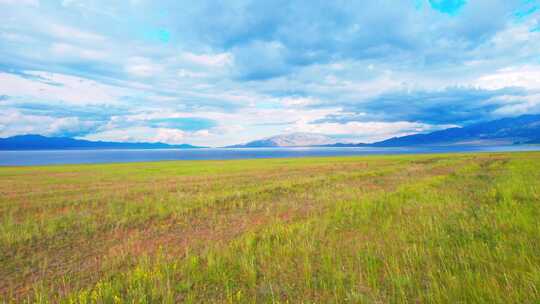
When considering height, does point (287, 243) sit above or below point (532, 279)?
below

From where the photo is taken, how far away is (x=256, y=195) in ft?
63.4

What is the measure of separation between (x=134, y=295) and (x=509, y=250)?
9.66 m

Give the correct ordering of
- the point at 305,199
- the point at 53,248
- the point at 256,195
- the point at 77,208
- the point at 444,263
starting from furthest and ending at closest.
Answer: the point at 256,195 → the point at 305,199 → the point at 77,208 → the point at 53,248 → the point at 444,263

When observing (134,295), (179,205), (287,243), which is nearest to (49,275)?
(134,295)

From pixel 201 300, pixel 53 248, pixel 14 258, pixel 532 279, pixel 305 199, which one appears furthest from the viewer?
pixel 305 199

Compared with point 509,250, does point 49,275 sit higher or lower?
lower

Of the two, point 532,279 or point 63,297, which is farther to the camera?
point 63,297

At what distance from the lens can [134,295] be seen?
5723 mm

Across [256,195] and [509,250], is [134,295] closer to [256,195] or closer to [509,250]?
[509,250]

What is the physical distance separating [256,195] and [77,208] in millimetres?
11927

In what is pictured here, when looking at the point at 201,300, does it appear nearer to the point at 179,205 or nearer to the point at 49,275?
the point at 49,275

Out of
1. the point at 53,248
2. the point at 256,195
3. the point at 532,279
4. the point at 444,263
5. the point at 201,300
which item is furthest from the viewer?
the point at 256,195

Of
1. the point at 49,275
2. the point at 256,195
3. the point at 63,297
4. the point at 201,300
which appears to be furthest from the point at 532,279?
the point at 256,195

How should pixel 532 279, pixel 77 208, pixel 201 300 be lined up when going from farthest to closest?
pixel 77 208, pixel 201 300, pixel 532 279
